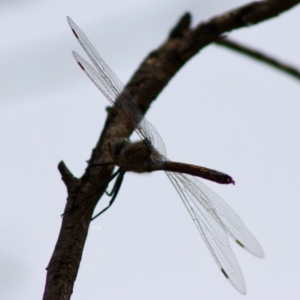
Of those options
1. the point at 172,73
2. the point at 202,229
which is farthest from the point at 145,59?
the point at 202,229

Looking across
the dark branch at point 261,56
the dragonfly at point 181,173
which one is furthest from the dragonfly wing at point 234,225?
the dark branch at point 261,56

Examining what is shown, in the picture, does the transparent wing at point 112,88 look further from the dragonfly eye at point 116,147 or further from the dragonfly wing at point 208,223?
the dragonfly wing at point 208,223

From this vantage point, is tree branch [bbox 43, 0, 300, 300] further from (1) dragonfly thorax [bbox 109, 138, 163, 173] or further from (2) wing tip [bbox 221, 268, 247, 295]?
(2) wing tip [bbox 221, 268, 247, 295]

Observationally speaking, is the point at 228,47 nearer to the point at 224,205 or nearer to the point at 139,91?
the point at 139,91

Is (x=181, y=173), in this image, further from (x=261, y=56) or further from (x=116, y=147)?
(x=261, y=56)

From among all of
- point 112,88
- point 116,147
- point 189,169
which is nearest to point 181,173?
point 189,169

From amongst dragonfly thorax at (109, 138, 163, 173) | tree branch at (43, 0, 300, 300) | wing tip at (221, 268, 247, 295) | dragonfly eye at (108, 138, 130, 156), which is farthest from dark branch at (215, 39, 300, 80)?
wing tip at (221, 268, 247, 295)
